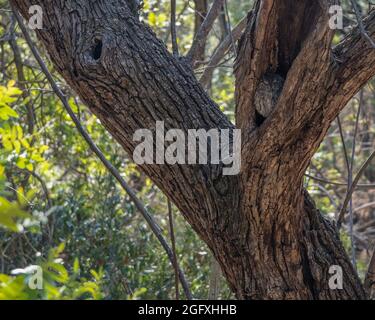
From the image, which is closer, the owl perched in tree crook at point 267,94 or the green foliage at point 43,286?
the green foliage at point 43,286

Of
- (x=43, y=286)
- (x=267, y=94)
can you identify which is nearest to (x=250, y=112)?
(x=267, y=94)

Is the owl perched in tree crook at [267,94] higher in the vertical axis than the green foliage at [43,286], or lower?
higher

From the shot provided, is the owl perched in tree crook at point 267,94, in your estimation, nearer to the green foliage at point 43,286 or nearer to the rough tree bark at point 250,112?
the rough tree bark at point 250,112

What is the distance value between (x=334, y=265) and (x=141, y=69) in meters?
0.93

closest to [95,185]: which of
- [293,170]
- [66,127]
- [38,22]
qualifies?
[66,127]

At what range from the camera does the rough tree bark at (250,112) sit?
235cm

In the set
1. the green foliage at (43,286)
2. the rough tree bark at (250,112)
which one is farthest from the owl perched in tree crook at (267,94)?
the green foliage at (43,286)

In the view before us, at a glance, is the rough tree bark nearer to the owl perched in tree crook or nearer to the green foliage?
the owl perched in tree crook

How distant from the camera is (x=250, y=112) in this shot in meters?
2.44

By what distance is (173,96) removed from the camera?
261 cm

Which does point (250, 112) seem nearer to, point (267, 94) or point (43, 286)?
point (267, 94)
